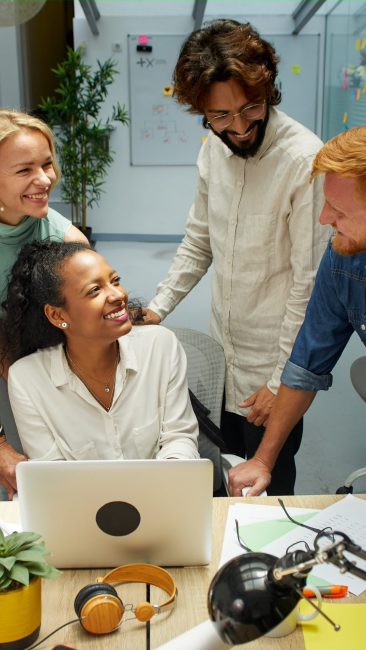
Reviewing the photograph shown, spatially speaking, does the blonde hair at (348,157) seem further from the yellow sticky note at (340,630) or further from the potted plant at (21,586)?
the potted plant at (21,586)

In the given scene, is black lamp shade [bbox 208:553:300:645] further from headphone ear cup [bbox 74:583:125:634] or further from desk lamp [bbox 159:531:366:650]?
headphone ear cup [bbox 74:583:125:634]

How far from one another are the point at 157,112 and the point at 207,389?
615 centimetres

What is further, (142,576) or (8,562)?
(142,576)

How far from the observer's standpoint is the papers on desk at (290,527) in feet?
4.30

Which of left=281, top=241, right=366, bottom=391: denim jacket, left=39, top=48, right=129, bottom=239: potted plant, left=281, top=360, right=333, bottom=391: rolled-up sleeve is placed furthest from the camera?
left=39, top=48, right=129, bottom=239: potted plant

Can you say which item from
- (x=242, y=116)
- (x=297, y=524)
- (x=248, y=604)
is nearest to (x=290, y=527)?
(x=297, y=524)

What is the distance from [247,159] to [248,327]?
500 mm

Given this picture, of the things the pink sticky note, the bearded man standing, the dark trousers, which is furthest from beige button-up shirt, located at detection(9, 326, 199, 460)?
the pink sticky note

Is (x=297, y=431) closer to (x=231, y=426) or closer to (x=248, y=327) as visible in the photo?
(x=231, y=426)

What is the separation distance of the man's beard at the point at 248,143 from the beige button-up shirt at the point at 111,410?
2.00 ft

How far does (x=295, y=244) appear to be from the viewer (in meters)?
1.96

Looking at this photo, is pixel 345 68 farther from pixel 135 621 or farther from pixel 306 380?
pixel 135 621

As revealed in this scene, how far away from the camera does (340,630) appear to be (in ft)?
3.75

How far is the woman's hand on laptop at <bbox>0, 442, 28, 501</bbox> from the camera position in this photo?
1697 mm
